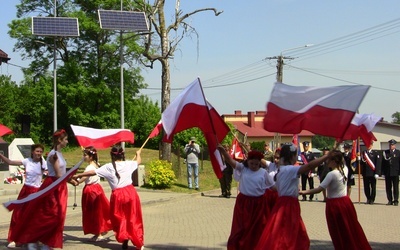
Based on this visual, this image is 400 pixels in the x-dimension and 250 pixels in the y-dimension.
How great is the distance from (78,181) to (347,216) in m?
4.57

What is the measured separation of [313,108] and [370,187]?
502 inches

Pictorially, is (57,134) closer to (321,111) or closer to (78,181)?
(78,181)

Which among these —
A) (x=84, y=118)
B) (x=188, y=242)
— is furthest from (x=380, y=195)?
(x=84, y=118)

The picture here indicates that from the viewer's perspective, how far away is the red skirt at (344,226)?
8.48 m

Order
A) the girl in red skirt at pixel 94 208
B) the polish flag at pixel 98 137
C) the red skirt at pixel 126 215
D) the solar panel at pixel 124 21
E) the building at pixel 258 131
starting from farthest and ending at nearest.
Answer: the building at pixel 258 131
the solar panel at pixel 124 21
the polish flag at pixel 98 137
the girl in red skirt at pixel 94 208
the red skirt at pixel 126 215

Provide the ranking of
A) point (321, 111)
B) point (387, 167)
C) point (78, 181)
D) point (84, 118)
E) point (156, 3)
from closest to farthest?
point (321, 111) → point (78, 181) → point (387, 167) → point (156, 3) → point (84, 118)

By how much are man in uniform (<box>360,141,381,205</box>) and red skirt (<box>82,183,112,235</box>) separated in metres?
10.4

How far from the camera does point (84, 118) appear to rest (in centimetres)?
4538

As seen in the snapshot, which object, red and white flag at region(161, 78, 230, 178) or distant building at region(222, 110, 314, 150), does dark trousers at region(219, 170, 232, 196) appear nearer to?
red and white flag at region(161, 78, 230, 178)

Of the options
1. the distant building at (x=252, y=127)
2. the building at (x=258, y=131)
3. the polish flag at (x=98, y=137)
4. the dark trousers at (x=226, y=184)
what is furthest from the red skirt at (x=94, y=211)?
the distant building at (x=252, y=127)

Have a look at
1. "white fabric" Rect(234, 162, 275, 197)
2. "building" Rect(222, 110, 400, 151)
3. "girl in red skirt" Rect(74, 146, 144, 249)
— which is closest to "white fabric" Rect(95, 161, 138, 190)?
"girl in red skirt" Rect(74, 146, 144, 249)

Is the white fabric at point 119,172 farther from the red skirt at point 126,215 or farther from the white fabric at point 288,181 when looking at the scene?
the white fabric at point 288,181

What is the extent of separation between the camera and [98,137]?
11695mm

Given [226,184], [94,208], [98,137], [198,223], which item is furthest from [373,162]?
[94,208]
